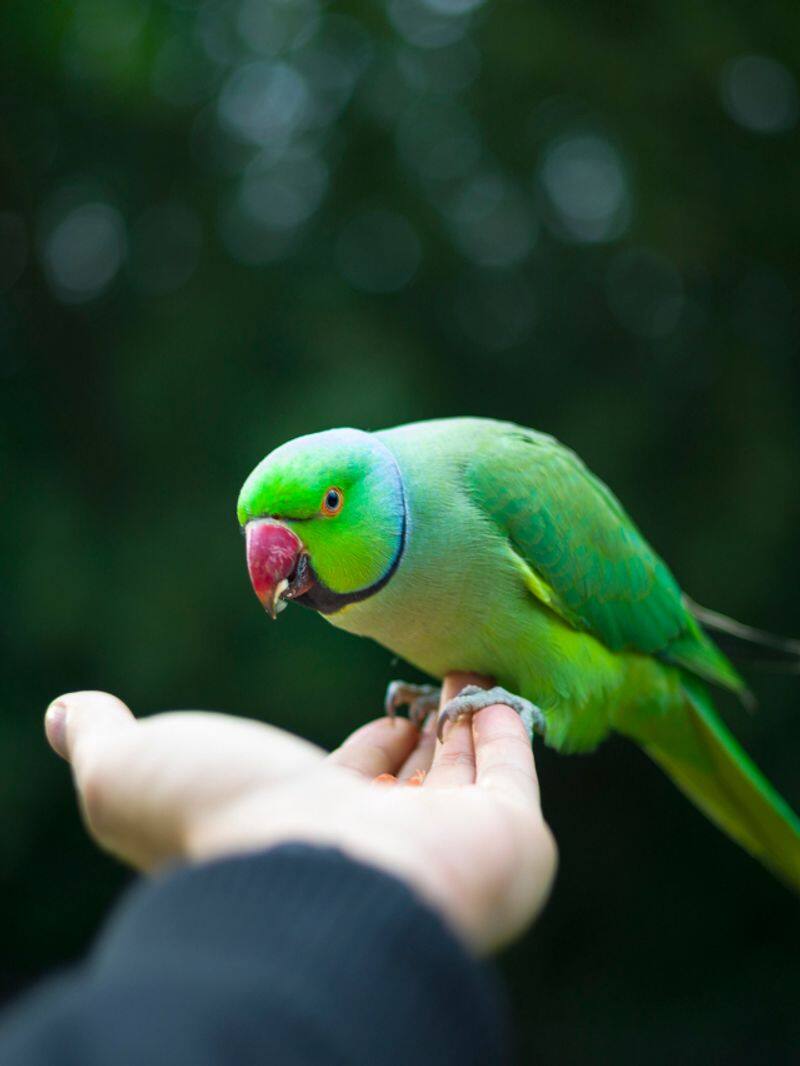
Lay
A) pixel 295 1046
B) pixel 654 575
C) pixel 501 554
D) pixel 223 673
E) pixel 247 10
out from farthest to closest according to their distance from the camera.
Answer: pixel 247 10, pixel 223 673, pixel 654 575, pixel 501 554, pixel 295 1046

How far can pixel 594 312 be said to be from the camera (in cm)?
398

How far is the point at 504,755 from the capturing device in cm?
158

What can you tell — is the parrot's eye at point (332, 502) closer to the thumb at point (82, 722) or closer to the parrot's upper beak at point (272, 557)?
the parrot's upper beak at point (272, 557)

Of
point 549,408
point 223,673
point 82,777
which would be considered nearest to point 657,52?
point 549,408

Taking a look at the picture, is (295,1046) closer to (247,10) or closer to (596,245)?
(596,245)

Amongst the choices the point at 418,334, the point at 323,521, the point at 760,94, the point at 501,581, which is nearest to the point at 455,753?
the point at 501,581

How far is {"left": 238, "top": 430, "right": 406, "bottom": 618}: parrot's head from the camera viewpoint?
1818 mm

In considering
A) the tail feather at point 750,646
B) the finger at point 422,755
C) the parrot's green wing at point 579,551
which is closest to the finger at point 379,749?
the finger at point 422,755

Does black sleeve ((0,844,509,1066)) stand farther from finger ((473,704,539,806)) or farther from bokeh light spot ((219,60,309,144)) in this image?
bokeh light spot ((219,60,309,144))

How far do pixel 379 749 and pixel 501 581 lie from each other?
0.48m

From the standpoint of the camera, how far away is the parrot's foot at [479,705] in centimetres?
203

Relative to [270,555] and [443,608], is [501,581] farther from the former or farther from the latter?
[270,555]

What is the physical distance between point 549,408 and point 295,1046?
3.32 metres

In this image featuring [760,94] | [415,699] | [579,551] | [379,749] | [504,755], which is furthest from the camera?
[760,94]
